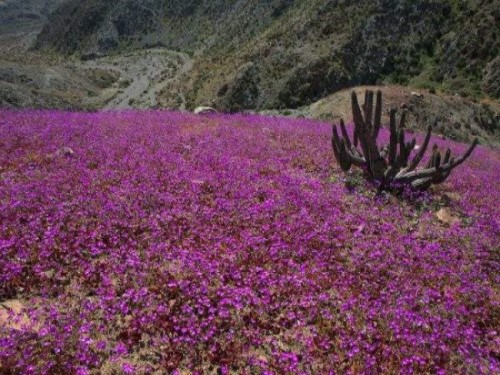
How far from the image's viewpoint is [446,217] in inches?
456

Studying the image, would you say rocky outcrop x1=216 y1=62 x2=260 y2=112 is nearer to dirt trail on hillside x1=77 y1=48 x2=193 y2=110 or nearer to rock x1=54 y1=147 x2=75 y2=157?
dirt trail on hillside x1=77 y1=48 x2=193 y2=110

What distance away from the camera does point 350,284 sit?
793cm

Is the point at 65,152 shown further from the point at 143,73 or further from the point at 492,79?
the point at 143,73

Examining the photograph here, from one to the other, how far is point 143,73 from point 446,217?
94.3 m

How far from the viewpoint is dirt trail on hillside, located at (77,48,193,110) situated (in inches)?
2623

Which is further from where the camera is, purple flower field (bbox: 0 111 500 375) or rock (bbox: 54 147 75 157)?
rock (bbox: 54 147 75 157)

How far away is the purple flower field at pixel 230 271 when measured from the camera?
6.10 meters

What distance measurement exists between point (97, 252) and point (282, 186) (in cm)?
560

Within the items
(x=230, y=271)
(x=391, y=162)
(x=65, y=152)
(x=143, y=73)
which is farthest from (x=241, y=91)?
(x=143, y=73)

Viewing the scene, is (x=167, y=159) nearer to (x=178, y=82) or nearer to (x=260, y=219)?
(x=260, y=219)

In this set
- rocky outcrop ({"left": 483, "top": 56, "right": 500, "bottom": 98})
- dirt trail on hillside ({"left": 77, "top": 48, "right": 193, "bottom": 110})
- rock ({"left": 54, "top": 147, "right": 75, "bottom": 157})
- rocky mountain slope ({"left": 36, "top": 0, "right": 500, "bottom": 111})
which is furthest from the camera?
dirt trail on hillside ({"left": 77, "top": 48, "right": 193, "bottom": 110})

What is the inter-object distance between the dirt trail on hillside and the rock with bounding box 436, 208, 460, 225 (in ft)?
158

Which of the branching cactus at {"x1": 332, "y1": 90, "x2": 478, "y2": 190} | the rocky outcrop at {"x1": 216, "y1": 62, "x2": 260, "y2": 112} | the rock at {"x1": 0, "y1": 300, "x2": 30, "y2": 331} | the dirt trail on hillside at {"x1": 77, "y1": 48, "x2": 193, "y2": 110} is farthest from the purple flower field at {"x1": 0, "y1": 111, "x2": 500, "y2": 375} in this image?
the dirt trail on hillside at {"x1": 77, "y1": 48, "x2": 193, "y2": 110}

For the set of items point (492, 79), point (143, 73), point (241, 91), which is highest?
point (492, 79)
